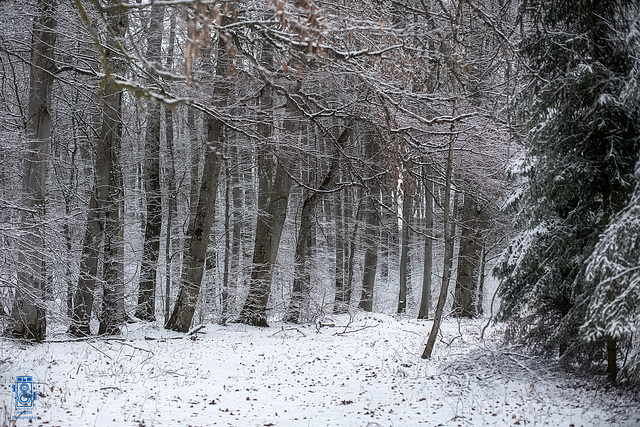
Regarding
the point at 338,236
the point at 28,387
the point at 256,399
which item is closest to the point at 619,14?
the point at 256,399

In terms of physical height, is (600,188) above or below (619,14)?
below

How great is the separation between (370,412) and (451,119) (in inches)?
141

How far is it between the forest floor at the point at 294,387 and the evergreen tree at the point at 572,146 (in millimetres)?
824

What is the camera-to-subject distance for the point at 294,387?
6906 mm

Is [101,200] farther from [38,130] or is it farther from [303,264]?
[303,264]

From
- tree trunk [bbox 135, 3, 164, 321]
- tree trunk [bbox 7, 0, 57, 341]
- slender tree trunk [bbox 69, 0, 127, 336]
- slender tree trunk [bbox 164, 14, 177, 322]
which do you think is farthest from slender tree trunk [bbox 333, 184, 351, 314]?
tree trunk [bbox 7, 0, 57, 341]

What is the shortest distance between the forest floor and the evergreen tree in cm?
82

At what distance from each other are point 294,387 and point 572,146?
5.02 m

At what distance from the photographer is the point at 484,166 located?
36.3 feet

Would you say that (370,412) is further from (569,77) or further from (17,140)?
(17,140)

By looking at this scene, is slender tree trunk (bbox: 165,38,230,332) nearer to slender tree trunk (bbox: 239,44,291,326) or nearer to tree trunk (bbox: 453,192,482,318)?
slender tree trunk (bbox: 239,44,291,326)

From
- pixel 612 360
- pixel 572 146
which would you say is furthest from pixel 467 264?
pixel 572 146

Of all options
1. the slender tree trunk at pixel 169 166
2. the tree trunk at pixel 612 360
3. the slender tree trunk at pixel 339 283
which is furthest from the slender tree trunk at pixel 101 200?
the tree trunk at pixel 612 360

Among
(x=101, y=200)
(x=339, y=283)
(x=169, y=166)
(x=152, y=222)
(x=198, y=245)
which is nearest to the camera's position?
(x=101, y=200)
